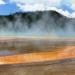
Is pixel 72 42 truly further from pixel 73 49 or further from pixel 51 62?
pixel 51 62

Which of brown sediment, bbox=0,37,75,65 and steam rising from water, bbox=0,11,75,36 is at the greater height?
steam rising from water, bbox=0,11,75,36

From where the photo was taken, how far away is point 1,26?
1.33 meters

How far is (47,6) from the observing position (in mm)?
1341

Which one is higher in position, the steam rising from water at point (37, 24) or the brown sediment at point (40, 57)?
the steam rising from water at point (37, 24)

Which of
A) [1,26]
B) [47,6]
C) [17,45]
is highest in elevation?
[47,6]

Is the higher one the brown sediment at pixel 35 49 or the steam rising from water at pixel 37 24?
the steam rising from water at pixel 37 24

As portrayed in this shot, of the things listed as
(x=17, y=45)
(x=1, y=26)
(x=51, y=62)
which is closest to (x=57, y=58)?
(x=51, y=62)

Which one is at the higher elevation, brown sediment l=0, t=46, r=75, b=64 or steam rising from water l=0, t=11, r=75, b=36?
steam rising from water l=0, t=11, r=75, b=36

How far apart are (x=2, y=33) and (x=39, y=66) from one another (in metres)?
0.26

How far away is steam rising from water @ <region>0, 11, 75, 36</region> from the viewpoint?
4.38 ft

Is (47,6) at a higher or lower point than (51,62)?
higher

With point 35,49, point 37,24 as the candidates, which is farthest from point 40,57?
Result: point 37,24

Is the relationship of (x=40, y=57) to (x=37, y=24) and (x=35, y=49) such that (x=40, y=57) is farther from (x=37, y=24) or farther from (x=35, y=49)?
(x=37, y=24)

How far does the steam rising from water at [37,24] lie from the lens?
4.38ft
